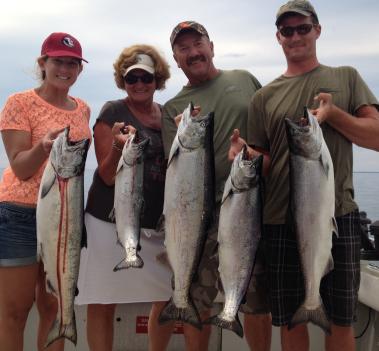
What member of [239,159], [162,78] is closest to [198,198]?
[239,159]

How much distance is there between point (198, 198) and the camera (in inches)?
144

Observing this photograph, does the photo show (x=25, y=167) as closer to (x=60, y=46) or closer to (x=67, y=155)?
(x=67, y=155)

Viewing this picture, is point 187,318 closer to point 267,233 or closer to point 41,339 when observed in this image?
point 267,233

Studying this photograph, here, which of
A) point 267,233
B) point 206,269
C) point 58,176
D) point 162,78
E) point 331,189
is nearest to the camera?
point 331,189

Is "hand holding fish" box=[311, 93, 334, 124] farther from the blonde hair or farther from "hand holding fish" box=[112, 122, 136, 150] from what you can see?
the blonde hair

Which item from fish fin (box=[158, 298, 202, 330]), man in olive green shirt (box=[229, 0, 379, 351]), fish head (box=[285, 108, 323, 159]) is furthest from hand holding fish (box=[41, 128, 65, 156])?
fish head (box=[285, 108, 323, 159])

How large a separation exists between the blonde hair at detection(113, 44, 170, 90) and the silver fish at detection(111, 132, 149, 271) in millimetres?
835

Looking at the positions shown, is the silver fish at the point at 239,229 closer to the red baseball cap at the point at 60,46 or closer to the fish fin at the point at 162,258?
the fish fin at the point at 162,258

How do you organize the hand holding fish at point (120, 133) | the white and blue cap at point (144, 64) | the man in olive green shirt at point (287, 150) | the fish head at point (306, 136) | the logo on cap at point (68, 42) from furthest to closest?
the white and blue cap at point (144, 64) < the logo on cap at point (68, 42) < the hand holding fish at point (120, 133) < the man in olive green shirt at point (287, 150) < the fish head at point (306, 136)

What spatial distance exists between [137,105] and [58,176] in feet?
3.73

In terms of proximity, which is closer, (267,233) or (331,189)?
(331,189)

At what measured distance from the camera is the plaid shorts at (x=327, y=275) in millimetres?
3467

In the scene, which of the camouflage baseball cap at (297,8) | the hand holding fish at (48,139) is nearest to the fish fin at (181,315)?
the hand holding fish at (48,139)

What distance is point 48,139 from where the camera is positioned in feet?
11.6
